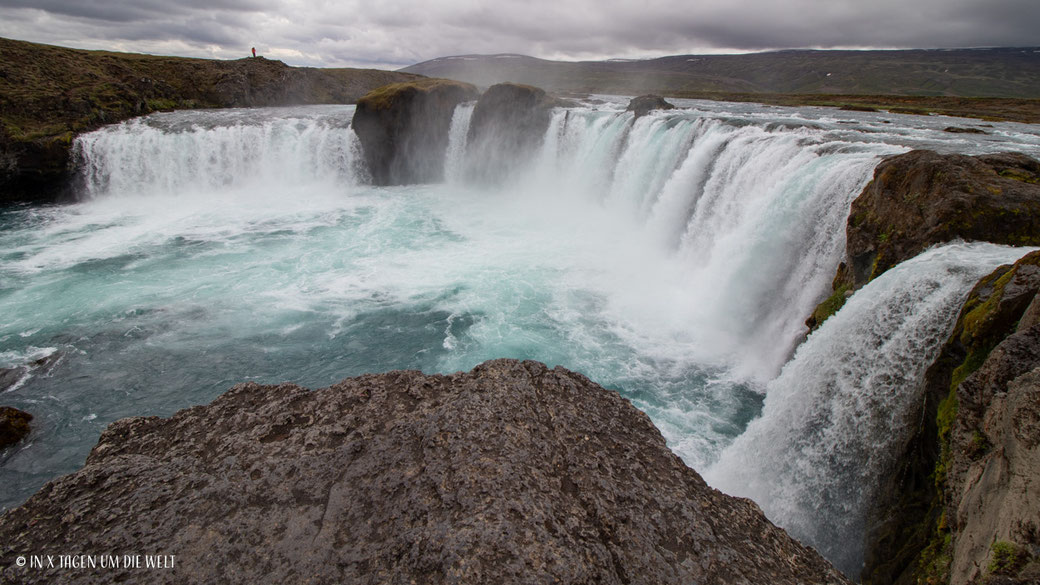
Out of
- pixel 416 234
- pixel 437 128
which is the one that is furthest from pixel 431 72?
pixel 416 234

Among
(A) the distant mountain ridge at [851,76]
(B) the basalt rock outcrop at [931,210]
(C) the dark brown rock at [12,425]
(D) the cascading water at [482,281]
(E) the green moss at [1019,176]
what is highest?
(A) the distant mountain ridge at [851,76]

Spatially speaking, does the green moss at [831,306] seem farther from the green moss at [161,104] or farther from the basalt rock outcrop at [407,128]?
the green moss at [161,104]

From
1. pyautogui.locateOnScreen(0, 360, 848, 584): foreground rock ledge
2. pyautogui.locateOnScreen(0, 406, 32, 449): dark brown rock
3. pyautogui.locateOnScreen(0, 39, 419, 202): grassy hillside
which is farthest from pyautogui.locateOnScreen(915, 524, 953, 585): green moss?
pyautogui.locateOnScreen(0, 39, 419, 202): grassy hillside

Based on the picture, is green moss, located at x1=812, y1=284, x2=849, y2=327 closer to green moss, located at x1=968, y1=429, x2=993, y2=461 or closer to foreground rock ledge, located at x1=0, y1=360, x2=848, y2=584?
green moss, located at x1=968, y1=429, x2=993, y2=461

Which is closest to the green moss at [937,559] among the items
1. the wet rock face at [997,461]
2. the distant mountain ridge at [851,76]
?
the wet rock face at [997,461]

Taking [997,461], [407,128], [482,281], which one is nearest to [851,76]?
[407,128]

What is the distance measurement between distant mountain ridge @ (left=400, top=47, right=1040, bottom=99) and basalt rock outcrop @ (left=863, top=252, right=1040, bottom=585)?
412ft

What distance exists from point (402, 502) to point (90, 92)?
48.4 metres

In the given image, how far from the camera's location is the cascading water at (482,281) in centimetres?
1256

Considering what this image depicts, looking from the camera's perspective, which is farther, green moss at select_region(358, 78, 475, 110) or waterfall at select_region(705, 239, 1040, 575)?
green moss at select_region(358, 78, 475, 110)

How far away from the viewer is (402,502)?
342cm

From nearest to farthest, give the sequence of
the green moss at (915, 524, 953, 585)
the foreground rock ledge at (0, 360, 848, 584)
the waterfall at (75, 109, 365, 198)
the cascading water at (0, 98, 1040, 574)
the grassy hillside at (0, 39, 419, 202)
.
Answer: the foreground rock ledge at (0, 360, 848, 584), the green moss at (915, 524, 953, 585), the cascading water at (0, 98, 1040, 574), the grassy hillside at (0, 39, 419, 202), the waterfall at (75, 109, 365, 198)

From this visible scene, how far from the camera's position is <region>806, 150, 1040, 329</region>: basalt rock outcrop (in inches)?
336

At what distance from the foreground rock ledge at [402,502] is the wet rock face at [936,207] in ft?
27.1
